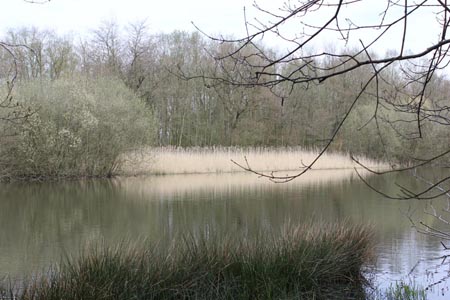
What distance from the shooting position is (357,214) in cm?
1120

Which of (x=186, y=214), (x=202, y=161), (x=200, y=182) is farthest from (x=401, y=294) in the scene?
(x=202, y=161)

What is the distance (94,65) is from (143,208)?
678 inches

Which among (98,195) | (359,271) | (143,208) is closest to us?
(359,271)

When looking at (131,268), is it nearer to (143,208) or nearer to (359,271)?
(359,271)

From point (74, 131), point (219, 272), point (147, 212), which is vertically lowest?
point (147, 212)

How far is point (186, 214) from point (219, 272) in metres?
6.64

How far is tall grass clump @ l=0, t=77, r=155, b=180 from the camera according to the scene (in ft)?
63.0

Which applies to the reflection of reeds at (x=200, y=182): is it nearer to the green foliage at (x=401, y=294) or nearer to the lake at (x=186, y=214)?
the lake at (x=186, y=214)

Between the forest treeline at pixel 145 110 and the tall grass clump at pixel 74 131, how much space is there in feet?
0.13

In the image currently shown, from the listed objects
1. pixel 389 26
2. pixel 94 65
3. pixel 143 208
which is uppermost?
pixel 94 65

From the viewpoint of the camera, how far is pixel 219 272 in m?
4.74

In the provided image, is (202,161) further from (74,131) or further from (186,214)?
(186,214)

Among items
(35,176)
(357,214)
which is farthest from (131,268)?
(35,176)

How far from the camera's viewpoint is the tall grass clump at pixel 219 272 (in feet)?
13.9
